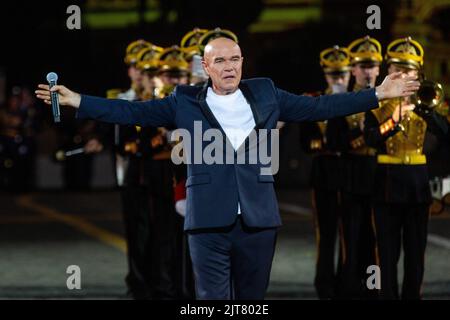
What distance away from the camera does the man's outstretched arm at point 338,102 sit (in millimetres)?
7867

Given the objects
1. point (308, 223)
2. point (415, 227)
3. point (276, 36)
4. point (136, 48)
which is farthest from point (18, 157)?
point (276, 36)

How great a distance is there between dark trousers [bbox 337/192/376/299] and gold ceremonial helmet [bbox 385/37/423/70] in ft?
5.47

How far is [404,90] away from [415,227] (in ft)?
9.57

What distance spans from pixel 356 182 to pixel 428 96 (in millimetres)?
1617

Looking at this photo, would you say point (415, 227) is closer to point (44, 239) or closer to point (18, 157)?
point (44, 239)

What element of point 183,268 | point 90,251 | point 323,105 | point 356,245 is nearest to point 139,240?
point 183,268

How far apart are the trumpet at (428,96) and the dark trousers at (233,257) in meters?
2.98

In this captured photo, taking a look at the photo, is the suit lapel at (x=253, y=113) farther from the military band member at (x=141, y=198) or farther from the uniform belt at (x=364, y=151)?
the military band member at (x=141, y=198)

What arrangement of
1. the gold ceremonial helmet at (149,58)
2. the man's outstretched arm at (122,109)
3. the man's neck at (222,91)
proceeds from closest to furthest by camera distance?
1. the man's outstretched arm at (122,109)
2. the man's neck at (222,91)
3. the gold ceremonial helmet at (149,58)

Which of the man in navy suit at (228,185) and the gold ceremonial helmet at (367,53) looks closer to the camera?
the man in navy suit at (228,185)

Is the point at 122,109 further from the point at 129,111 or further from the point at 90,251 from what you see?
the point at 90,251

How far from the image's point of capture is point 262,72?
1832 inches

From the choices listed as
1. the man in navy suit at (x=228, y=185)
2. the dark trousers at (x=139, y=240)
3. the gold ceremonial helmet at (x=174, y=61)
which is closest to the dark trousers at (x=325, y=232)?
the dark trousers at (x=139, y=240)

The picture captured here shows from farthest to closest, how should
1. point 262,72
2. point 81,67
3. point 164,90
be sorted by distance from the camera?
1. point 262,72
2. point 81,67
3. point 164,90
